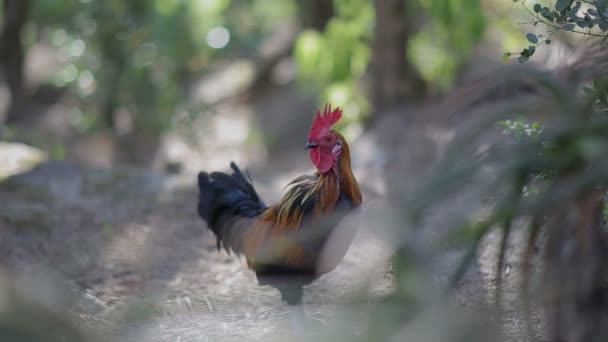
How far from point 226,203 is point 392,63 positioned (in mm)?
4462

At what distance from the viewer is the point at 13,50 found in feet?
37.0

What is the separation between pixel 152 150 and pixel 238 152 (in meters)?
1.56

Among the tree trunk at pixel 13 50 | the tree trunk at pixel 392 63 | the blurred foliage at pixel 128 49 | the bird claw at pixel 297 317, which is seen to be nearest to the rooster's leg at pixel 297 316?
the bird claw at pixel 297 317

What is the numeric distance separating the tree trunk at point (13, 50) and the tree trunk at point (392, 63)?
5923 millimetres

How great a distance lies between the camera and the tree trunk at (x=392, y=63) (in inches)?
320

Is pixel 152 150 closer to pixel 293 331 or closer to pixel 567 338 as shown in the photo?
pixel 293 331

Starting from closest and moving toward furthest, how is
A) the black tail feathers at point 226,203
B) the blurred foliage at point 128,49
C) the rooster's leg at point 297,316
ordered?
the rooster's leg at point 297,316, the black tail feathers at point 226,203, the blurred foliage at point 128,49

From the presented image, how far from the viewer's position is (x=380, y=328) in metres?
2.12

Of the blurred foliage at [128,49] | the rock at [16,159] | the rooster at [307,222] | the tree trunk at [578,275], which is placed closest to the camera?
the tree trunk at [578,275]

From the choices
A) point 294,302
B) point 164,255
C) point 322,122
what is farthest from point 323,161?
point 164,255

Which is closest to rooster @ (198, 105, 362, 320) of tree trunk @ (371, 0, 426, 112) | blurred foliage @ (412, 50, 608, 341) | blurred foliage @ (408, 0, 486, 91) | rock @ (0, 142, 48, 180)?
blurred foliage @ (412, 50, 608, 341)

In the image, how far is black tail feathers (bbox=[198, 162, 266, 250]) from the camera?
4.49 m

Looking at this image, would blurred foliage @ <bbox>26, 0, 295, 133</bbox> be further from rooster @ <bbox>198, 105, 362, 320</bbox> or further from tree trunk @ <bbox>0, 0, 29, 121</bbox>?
rooster @ <bbox>198, 105, 362, 320</bbox>

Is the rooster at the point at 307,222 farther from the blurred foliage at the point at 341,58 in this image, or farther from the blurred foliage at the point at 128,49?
the blurred foliage at the point at 128,49
